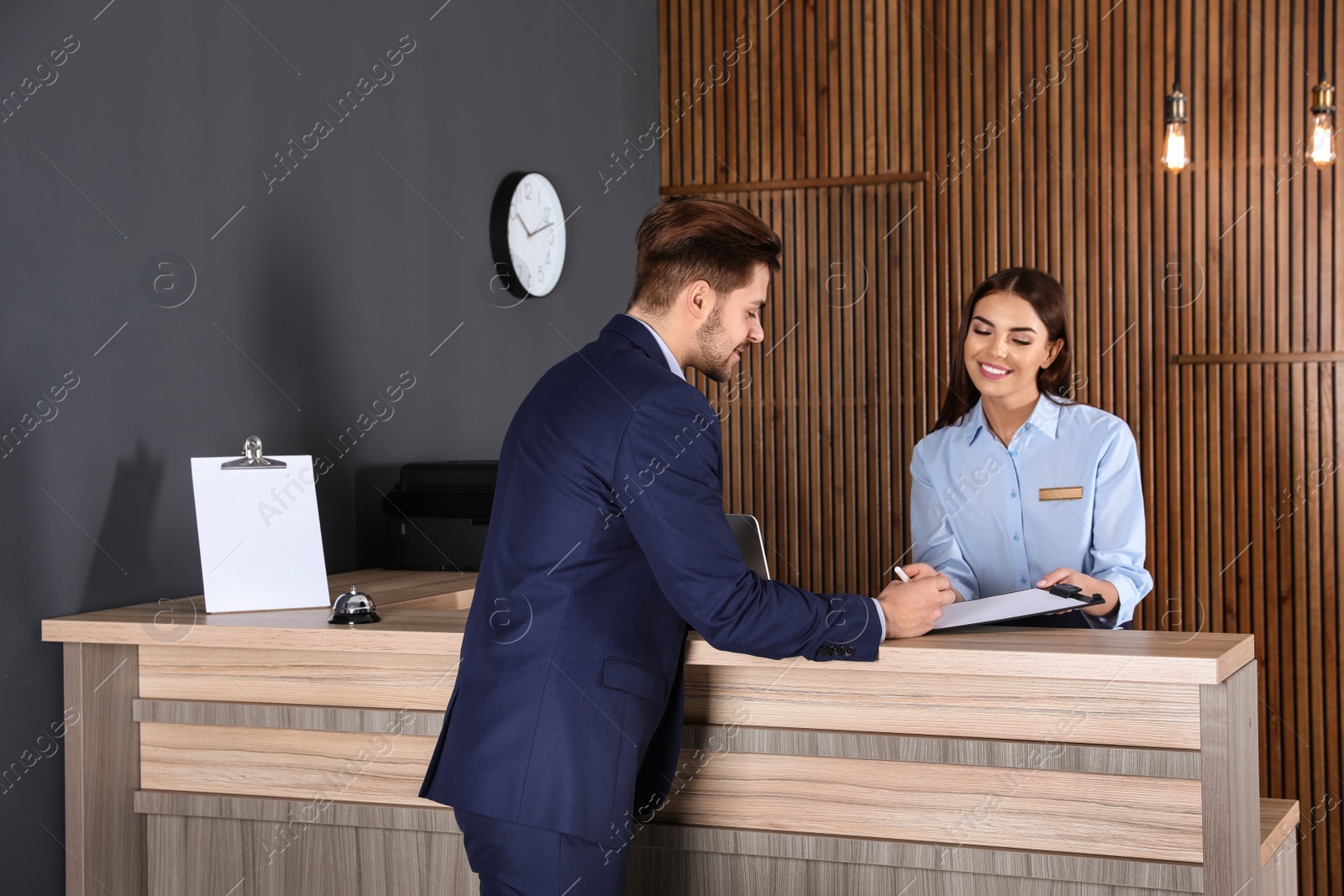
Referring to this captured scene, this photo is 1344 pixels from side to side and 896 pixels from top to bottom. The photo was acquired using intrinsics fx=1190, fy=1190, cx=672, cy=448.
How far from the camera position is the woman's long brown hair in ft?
9.02

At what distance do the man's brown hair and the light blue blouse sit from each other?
111cm

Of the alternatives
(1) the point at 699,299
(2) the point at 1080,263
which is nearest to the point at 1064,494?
(1) the point at 699,299

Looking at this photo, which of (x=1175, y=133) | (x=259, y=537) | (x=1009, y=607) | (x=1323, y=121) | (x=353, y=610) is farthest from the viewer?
(x=1175, y=133)

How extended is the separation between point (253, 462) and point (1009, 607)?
1.60 meters

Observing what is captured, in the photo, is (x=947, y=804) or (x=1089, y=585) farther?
(x=1089, y=585)

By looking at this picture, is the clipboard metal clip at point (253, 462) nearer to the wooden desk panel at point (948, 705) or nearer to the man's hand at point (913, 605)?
the wooden desk panel at point (948, 705)

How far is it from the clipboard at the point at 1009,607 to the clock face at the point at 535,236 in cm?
255

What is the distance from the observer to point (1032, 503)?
2773 millimetres

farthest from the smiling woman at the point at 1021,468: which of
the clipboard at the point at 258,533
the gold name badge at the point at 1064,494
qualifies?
the clipboard at the point at 258,533

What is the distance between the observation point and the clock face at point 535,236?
13.7 feet

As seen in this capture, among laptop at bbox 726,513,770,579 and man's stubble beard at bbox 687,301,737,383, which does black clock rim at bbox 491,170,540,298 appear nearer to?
laptop at bbox 726,513,770,579

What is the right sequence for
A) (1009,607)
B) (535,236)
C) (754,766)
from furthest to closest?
(535,236) → (754,766) → (1009,607)

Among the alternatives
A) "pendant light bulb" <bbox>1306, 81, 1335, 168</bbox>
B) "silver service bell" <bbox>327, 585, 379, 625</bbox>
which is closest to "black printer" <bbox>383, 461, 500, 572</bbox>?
"silver service bell" <bbox>327, 585, 379, 625</bbox>

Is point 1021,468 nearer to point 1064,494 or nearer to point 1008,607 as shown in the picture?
point 1064,494
